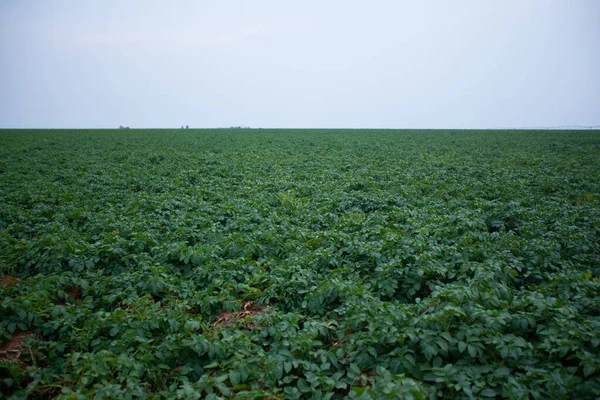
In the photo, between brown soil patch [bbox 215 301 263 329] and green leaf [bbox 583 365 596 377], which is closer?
green leaf [bbox 583 365 596 377]

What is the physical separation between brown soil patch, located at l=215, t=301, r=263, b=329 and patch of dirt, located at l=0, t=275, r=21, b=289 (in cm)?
320

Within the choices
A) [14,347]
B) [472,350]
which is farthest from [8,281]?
[472,350]

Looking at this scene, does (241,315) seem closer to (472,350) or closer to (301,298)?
(301,298)

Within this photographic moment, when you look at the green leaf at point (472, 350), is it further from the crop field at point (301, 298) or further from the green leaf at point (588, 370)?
the green leaf at point (588, 370)

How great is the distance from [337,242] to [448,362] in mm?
2987

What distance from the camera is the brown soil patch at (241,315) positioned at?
436 cm

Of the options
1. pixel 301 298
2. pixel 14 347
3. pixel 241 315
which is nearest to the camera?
pixel 14 347

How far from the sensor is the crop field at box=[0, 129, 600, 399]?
3.23 meters

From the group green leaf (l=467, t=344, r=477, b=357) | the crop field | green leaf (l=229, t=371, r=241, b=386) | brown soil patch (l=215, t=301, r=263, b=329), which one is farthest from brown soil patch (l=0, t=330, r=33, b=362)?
green leaf (l=467, t=344, r=477, b=357)

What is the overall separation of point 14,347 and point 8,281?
5.71 feet

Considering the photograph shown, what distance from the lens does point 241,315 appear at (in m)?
4.68

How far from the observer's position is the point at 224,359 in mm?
3602

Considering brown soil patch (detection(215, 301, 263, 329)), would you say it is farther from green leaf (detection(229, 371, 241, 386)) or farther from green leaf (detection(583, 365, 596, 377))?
green leaf (detection(583, 365, 596, 377))

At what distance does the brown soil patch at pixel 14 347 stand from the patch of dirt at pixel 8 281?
1177 mm
